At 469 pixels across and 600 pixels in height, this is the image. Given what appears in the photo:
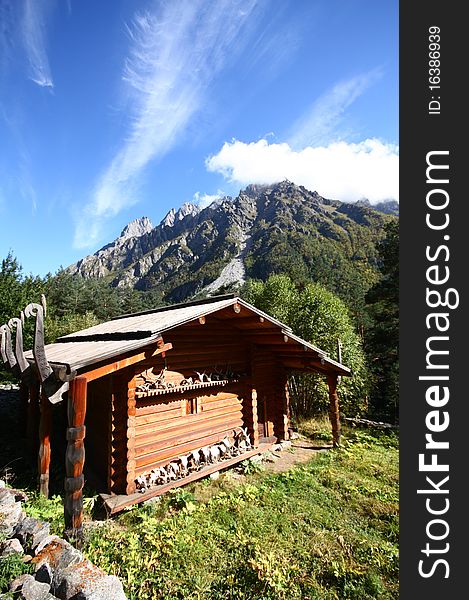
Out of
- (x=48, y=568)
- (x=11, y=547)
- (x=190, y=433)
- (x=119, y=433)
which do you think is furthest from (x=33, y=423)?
(x=48, y=568)

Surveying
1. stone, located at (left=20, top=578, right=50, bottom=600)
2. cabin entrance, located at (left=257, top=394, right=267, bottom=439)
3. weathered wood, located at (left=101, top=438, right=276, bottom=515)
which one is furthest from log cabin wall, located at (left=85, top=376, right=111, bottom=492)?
cabin entrance, located at (left=257, top=394, right=267, bottom=439)

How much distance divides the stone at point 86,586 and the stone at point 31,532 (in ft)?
3.29

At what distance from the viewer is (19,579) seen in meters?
4.09

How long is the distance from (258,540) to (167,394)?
167 inches

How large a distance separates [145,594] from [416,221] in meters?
6.62

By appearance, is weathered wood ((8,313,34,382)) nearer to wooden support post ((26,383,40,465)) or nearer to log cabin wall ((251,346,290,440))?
wooden support post ((26,383,40,465))

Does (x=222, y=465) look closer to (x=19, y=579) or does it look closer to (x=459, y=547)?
(x=19, y=579)

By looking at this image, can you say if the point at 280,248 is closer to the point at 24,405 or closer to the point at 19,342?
the point at 24,405

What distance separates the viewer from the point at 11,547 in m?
4.64

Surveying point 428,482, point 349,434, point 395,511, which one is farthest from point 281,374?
point 428,482

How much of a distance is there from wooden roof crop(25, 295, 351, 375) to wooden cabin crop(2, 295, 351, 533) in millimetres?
41

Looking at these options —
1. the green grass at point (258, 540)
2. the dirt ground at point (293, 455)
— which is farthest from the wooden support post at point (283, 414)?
the green grass at point (258, 540)

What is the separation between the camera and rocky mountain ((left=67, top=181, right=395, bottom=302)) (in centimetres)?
8481

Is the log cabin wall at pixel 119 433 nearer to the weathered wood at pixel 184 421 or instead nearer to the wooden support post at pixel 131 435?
the wooden support post at pixel 131 435
